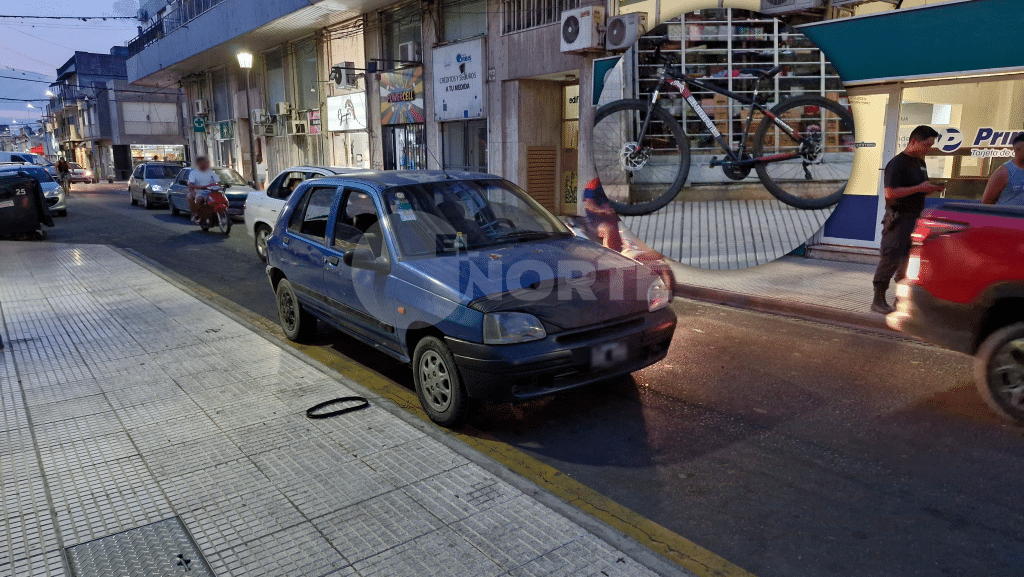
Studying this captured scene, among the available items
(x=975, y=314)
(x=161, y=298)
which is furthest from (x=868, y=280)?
(x=161, y=298)

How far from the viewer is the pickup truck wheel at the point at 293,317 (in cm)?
661

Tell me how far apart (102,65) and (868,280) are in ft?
251

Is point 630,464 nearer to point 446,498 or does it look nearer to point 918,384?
point 446,498

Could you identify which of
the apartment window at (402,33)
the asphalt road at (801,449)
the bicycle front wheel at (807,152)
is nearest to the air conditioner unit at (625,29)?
the bicycle front wheel at (807,152)

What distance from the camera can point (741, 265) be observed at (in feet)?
35.0

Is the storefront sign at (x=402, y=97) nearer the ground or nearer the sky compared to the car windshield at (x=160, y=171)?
nearer the sky

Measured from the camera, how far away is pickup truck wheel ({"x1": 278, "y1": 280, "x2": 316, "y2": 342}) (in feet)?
21.7

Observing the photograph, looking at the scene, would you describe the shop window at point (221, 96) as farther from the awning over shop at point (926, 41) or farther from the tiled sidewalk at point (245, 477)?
the tiled sidewalk at point (245, 477)

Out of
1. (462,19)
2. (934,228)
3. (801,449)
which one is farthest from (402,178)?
(462,19)

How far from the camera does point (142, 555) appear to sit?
3188 mm

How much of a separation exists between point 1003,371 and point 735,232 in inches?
277

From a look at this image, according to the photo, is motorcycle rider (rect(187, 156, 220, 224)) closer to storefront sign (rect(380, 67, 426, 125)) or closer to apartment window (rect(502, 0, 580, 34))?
storefront sign (rect(380, 67, 426, 125))

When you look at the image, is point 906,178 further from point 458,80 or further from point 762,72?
point 458,80

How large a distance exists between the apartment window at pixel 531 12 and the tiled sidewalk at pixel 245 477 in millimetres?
11063
